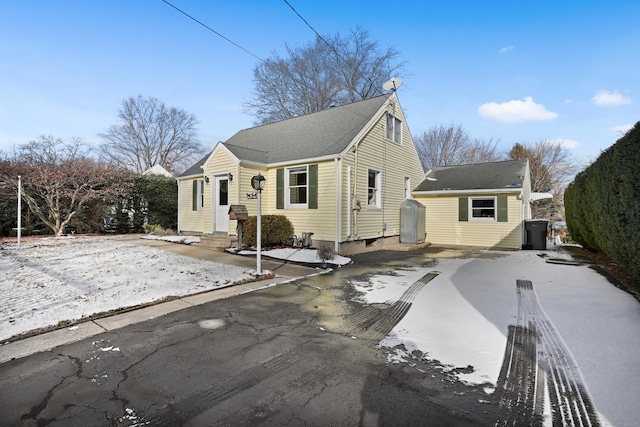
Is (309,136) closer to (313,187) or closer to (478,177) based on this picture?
(313,187)

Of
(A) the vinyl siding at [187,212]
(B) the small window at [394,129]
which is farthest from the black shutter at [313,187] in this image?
(A) the vinyl siding at [187,212]

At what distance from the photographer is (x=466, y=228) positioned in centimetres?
1345

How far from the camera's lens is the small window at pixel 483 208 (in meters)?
13.0

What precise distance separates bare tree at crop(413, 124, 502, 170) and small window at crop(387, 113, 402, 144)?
18.5 m

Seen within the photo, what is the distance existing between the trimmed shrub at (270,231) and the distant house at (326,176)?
414 mm

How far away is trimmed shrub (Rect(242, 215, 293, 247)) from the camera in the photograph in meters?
9.72

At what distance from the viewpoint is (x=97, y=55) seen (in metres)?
9.43

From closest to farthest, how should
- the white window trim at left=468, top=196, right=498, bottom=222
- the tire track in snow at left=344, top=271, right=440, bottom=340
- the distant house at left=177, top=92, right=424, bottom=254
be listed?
the tire track in snow at left=344, top=271, right=440, bottom=340, the distant house at left=177, top=92, right=424, bottom=254, the white window trim at left=468, top=196, right=498, bottom=222

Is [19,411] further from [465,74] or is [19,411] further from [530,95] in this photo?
[530,95]

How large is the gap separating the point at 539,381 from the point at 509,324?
50.7 inches

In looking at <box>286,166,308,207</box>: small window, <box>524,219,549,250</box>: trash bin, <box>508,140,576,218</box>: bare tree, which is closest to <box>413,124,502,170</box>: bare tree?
<box>508,140,576,218</box>: bare tree

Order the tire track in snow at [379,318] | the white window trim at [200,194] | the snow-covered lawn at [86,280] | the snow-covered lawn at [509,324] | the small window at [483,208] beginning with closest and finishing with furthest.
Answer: the snow-covered lawn at [509,324]
the tire track in snow at [379,318]
the snow-covered lawn at [86,280]
the small window at [483,208]
the white window trim at [200,194]

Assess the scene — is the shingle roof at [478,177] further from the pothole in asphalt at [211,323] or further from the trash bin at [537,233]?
the pothole in asphalt at [211,323]

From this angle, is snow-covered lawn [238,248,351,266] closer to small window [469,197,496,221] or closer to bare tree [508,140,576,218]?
small window [469,197,496,221]
